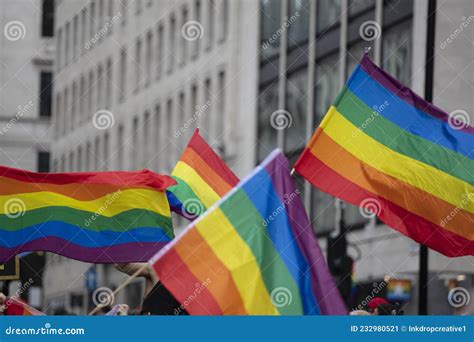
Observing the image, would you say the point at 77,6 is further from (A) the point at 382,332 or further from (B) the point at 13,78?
(A) the point at 382,332

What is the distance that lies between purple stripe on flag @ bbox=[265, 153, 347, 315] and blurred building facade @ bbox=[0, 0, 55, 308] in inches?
2068

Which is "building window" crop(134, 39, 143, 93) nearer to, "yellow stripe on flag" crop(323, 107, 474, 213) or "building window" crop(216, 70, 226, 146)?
"building window" crop(216, 70, 226, 146)

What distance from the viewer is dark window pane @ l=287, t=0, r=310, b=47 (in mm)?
39500

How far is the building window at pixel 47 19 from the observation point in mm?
69500

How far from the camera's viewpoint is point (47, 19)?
71188 millimetres

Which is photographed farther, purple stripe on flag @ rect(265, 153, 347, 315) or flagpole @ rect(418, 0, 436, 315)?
flagpole @ rect(418, 0, 436, 315)

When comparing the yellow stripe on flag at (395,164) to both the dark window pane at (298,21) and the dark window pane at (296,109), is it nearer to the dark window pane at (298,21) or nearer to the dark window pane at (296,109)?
the dark window pane at (296,109)

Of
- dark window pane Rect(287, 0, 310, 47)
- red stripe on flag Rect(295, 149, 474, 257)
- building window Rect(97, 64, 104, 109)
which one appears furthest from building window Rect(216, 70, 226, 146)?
red stripe on flag Rect(295, 149, 474, 257)

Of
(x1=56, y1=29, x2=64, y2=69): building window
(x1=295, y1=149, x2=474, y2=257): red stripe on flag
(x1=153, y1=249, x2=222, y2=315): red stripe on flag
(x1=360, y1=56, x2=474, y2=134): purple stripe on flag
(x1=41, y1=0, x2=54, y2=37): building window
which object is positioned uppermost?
(x1=41, y1=0, x2=54, y2=37): building window

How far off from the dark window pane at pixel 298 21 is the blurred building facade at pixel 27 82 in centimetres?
2758

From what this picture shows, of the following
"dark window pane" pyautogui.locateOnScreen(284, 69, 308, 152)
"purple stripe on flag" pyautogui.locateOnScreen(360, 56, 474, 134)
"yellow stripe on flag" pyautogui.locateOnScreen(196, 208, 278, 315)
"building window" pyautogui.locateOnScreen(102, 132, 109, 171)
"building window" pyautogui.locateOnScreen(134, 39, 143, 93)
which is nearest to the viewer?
"yellow stripe on flag" pyautogui.locateOnScreen(196, 208, 278, 315)

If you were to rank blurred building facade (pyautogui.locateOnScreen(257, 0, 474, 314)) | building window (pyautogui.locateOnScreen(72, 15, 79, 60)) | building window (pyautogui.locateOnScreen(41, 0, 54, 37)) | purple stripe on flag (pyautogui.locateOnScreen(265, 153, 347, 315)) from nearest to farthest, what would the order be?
purple stripe on flag (pyautogui.locateOnScreen(265, 153, 347, 315)), blurred building facade (pyautogui.locateOnScreen(257, 0, 474, 314)), building window (pyautogui.locateOnScreen(72, 15, 79, 60)), building window (pyautogui.locateOnScreen(41, 0, 54, 37))

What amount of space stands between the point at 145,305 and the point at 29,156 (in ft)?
183

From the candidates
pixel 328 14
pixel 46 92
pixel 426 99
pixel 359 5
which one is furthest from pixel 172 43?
pixel 426 99
